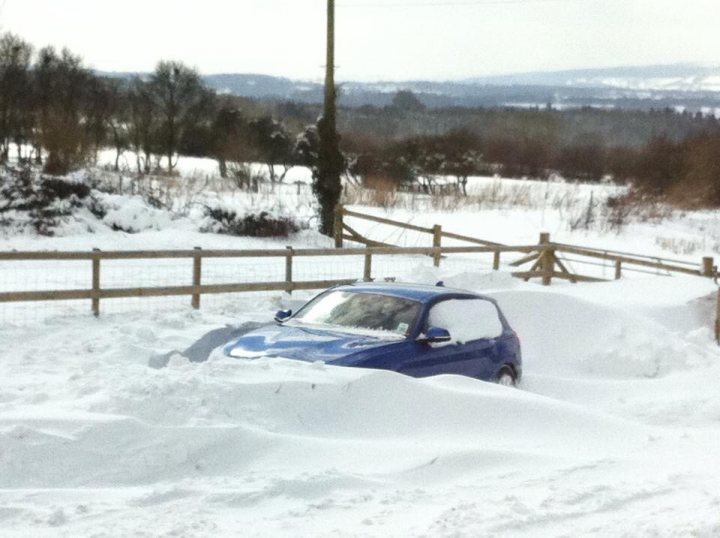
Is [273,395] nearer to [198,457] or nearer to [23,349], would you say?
[198,457]

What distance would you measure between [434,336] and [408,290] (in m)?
1.11

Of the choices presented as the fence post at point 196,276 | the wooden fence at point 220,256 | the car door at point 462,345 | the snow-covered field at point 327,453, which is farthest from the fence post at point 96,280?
the car door at point 462,345

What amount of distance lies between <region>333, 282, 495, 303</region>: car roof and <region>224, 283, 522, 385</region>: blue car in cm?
1

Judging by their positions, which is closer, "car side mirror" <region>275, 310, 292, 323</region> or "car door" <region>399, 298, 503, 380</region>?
"car door" <region>399, 298, 503, 380</region>

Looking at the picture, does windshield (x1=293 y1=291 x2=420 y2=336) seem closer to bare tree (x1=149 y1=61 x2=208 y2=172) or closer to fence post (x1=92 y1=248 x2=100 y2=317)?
fence post (x1=92 y1=248 x2=100 y2=317)

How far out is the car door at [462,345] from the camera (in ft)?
33.9

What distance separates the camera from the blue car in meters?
9.95

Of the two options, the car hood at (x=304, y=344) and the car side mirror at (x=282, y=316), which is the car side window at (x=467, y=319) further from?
the car side mirror at (x=282, y=316)

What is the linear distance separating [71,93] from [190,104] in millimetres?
17379

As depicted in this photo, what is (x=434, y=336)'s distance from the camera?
34.1 feet

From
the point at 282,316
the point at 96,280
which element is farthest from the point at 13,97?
the point at 282,316

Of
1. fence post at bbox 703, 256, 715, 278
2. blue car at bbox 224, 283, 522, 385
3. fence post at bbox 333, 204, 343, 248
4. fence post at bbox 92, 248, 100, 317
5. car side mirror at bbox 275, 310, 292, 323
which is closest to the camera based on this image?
blue car at bbox 224, 283, 522, 385

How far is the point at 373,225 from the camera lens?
3791 cm

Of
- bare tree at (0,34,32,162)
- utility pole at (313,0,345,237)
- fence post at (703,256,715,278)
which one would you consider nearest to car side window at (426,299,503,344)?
fence post at (703,256,715,278)
